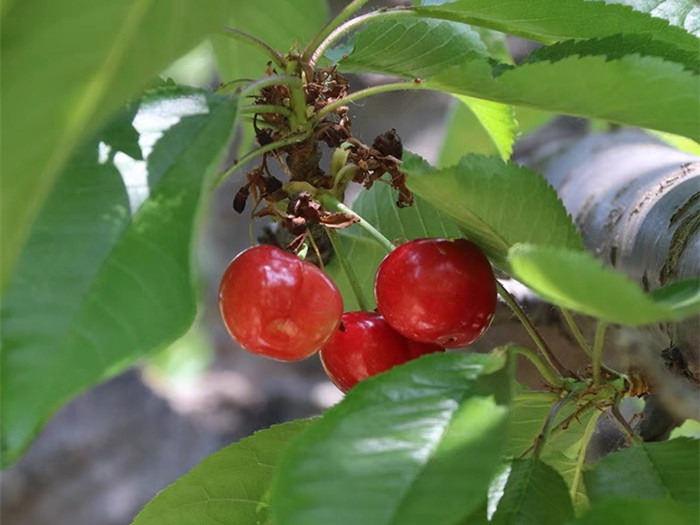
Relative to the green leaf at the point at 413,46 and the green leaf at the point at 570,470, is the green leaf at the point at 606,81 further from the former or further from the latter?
the green leaf at the point at 570,470

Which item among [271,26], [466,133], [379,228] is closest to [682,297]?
[379,228]

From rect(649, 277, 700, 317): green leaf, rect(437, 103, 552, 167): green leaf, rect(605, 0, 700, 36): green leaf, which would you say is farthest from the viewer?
rect(437, 103, 552, 167): green leaf

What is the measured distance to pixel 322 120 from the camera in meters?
0.78

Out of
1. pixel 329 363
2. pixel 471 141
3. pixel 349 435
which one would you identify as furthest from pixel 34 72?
pixel 471 141

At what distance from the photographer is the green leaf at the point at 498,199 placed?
1.95 ft

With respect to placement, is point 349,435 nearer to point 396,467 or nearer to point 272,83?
point 396,467

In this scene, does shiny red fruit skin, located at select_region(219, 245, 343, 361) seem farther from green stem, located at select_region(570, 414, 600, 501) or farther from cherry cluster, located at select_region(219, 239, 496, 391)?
green stem, located at select_region(570, 414, 600, 501)

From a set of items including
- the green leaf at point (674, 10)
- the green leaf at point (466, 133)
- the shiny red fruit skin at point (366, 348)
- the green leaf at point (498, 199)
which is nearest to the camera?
the green leaf at point (498, 199)

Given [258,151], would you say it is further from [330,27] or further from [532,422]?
[532,422]

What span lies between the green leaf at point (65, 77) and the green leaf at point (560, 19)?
36 cm

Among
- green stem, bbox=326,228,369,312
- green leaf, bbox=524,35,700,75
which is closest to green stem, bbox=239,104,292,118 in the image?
green stem, bbox=326,228,369,312

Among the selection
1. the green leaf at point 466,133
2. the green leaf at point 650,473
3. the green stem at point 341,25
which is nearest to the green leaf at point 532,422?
the green leaf at point 650,473

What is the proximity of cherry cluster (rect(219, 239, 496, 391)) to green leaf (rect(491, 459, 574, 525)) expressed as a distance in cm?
13

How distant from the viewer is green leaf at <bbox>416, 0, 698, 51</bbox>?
693 millimetres
